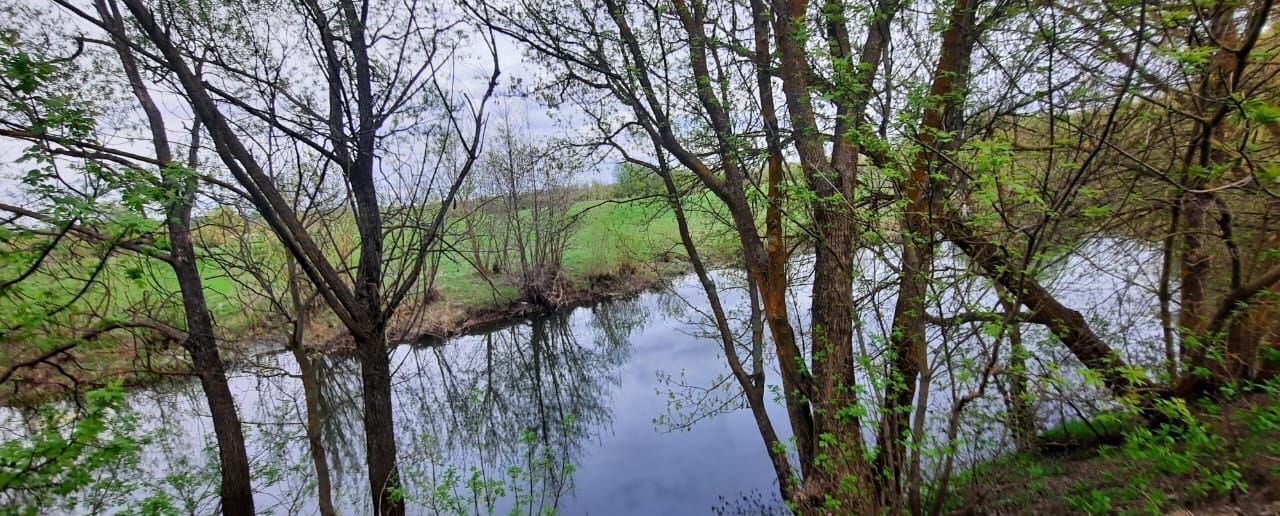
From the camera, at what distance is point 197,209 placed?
219 inches

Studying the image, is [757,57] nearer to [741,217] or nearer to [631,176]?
[741,217]

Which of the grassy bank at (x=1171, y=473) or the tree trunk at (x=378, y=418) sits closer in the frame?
the grassy bank at (x=1171, y=473)

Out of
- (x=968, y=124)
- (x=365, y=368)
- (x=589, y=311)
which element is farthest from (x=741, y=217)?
(x=589, y=311)

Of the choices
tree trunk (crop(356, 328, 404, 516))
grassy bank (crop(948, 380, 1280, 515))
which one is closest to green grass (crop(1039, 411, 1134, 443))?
grassy bank (crop(948, 380, 1280, 515))

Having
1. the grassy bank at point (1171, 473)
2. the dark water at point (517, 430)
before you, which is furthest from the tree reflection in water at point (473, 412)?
the grassy bank at point (1171, 473)

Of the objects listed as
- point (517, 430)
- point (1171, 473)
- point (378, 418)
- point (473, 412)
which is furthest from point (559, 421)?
point (1171, 473)

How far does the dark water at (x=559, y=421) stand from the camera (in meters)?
5.60

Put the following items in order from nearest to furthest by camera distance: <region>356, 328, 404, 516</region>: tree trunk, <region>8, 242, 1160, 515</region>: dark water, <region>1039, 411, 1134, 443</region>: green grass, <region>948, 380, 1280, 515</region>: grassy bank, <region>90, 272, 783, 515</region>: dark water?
<region>948, 380, 1280, 515</region>: grassy bank
<region>356, 328, 404, 516</region>: tree trunk
<region>8, 242, 1160, 515</region>: dark water
<region>1039, 411, 1134, 443</region>: green grass
<region>90, 272, 783, 515</region>: dark water

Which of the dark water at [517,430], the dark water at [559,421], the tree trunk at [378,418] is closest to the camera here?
the tree trunk at [378,418]

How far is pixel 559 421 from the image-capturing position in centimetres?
1032

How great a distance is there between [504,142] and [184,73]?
11.6m

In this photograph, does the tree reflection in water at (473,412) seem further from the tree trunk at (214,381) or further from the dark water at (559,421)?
the tree trunk at (214,381)

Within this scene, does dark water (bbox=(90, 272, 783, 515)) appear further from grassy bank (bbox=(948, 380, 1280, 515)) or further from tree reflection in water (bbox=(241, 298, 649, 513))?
grassy bank (bbox=(948, 380, 1280, 515))

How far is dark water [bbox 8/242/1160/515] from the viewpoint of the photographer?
5.60 metres
